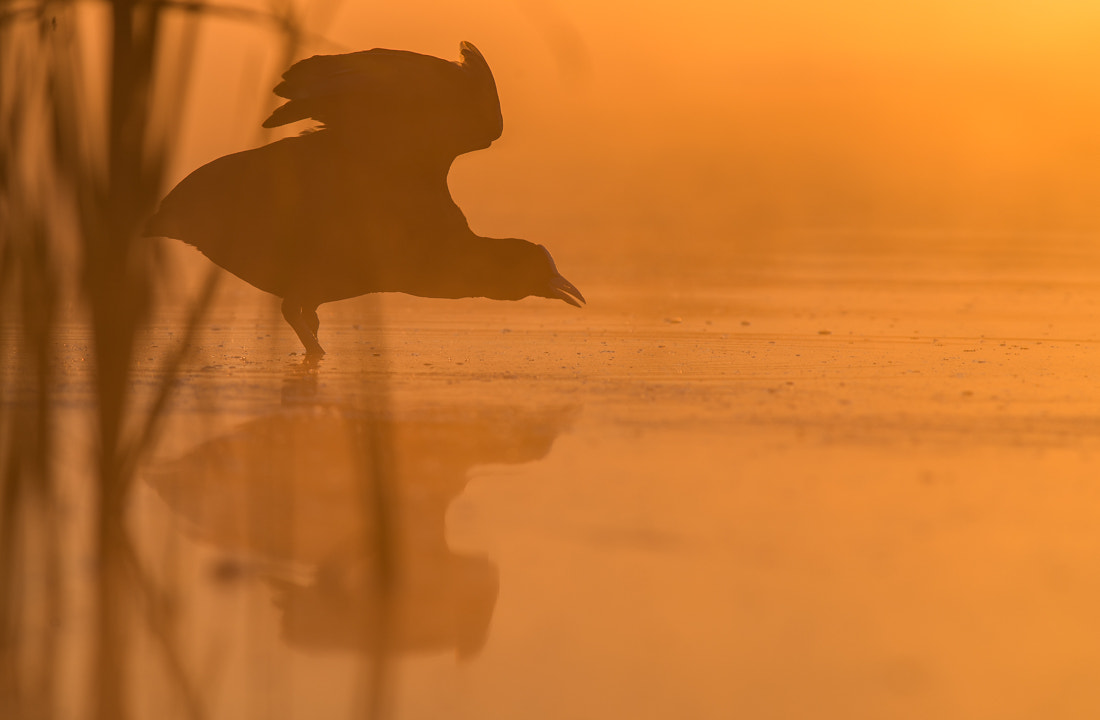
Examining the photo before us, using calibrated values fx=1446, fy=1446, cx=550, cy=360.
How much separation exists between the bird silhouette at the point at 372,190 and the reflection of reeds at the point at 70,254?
270 centimetres

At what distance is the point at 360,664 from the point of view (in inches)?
85.9

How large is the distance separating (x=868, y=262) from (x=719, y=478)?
607 centimetres

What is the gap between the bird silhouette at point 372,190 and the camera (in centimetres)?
515

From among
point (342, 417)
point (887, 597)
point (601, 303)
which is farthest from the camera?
point (601, 303)

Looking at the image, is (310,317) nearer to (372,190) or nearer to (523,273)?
(372,190)

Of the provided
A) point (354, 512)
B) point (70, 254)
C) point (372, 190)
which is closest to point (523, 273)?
point (372, 190)

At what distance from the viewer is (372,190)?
18.2 ft

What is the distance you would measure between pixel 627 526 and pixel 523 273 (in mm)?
3244

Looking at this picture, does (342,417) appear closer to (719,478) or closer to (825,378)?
(719,478)

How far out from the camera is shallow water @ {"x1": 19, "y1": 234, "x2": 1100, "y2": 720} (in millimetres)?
2098

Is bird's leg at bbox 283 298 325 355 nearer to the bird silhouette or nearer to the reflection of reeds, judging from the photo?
the bird silhouette

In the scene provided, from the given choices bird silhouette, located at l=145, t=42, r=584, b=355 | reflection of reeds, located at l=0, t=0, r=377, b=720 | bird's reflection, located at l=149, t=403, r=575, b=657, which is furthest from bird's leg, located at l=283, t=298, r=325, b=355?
reflection of reeds, located at l=0, t=0, r=377, b=720

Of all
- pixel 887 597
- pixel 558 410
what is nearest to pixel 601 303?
pixel 558 410

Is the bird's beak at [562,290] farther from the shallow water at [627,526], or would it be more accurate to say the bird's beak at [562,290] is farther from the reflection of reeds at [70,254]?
the reflection of reeds at [70,254]
